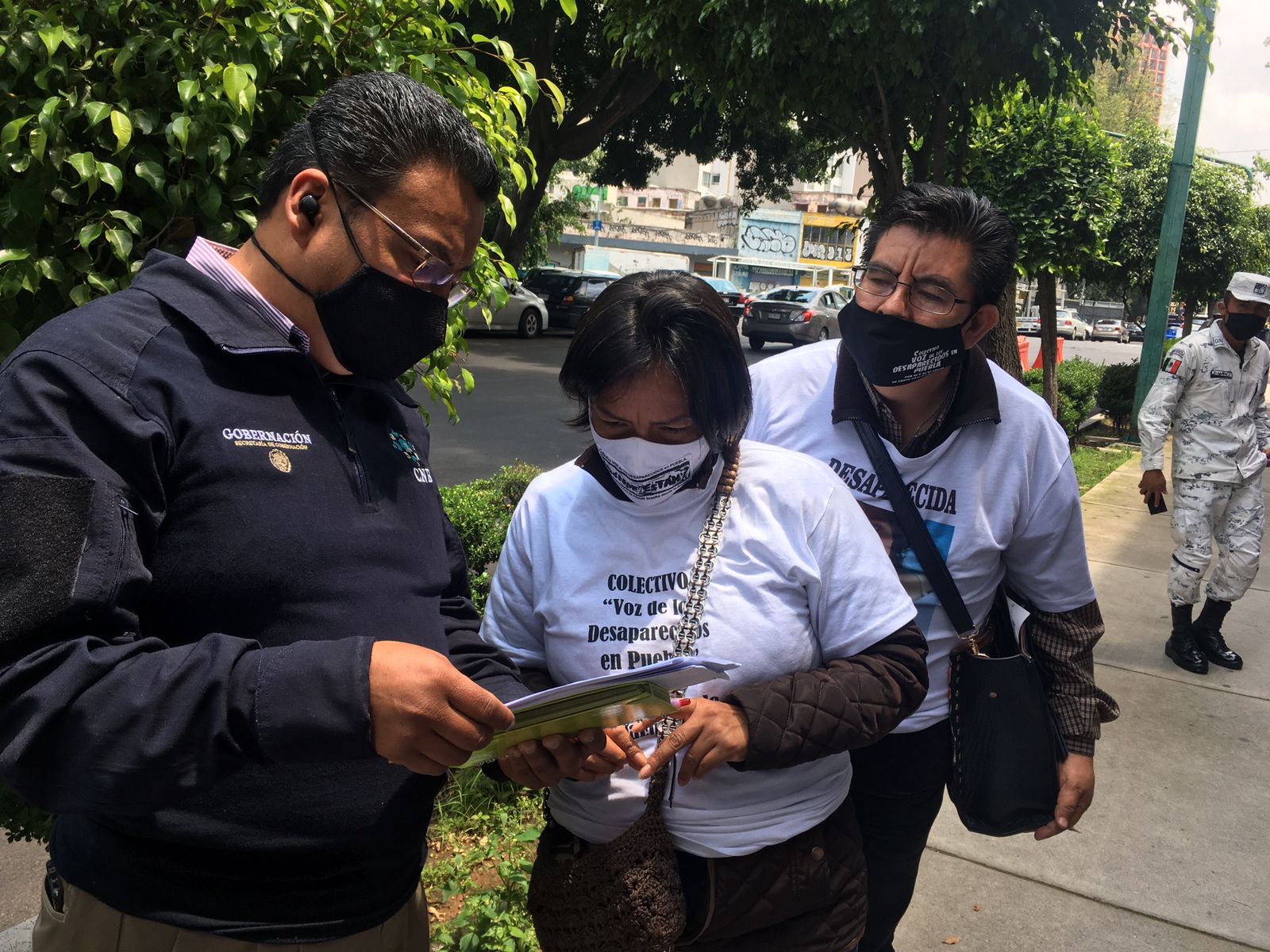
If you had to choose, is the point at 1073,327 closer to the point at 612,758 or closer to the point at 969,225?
the point at 969,225

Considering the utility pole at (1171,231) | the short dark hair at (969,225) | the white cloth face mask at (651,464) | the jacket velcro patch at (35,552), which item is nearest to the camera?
the jacket velcro patch at (35,552)

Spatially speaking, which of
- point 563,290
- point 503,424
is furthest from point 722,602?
point 563,290

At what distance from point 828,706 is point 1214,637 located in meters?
4.87

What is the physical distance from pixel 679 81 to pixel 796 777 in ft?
46.6

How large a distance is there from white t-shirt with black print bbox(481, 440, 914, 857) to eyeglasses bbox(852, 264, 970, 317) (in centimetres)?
60

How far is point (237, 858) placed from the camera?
4.16 ft

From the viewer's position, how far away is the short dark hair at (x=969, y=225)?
2.04 metres

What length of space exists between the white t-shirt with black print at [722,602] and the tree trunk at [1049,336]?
9.81 m

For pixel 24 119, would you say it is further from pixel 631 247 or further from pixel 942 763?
pixel 631 247

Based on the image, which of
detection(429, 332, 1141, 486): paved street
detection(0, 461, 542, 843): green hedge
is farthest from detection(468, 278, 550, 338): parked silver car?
detection(0, 461, 542, 843): green hedge

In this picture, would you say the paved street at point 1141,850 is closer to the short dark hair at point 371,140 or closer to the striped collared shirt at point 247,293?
the striped collared shirt at point 247,293

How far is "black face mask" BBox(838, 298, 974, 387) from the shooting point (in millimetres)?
2045

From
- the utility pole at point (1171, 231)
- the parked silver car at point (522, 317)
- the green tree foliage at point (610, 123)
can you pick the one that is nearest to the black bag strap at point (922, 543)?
the green tree foliage at point (610, 123)

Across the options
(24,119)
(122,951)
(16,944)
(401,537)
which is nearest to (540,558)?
(401,537)
